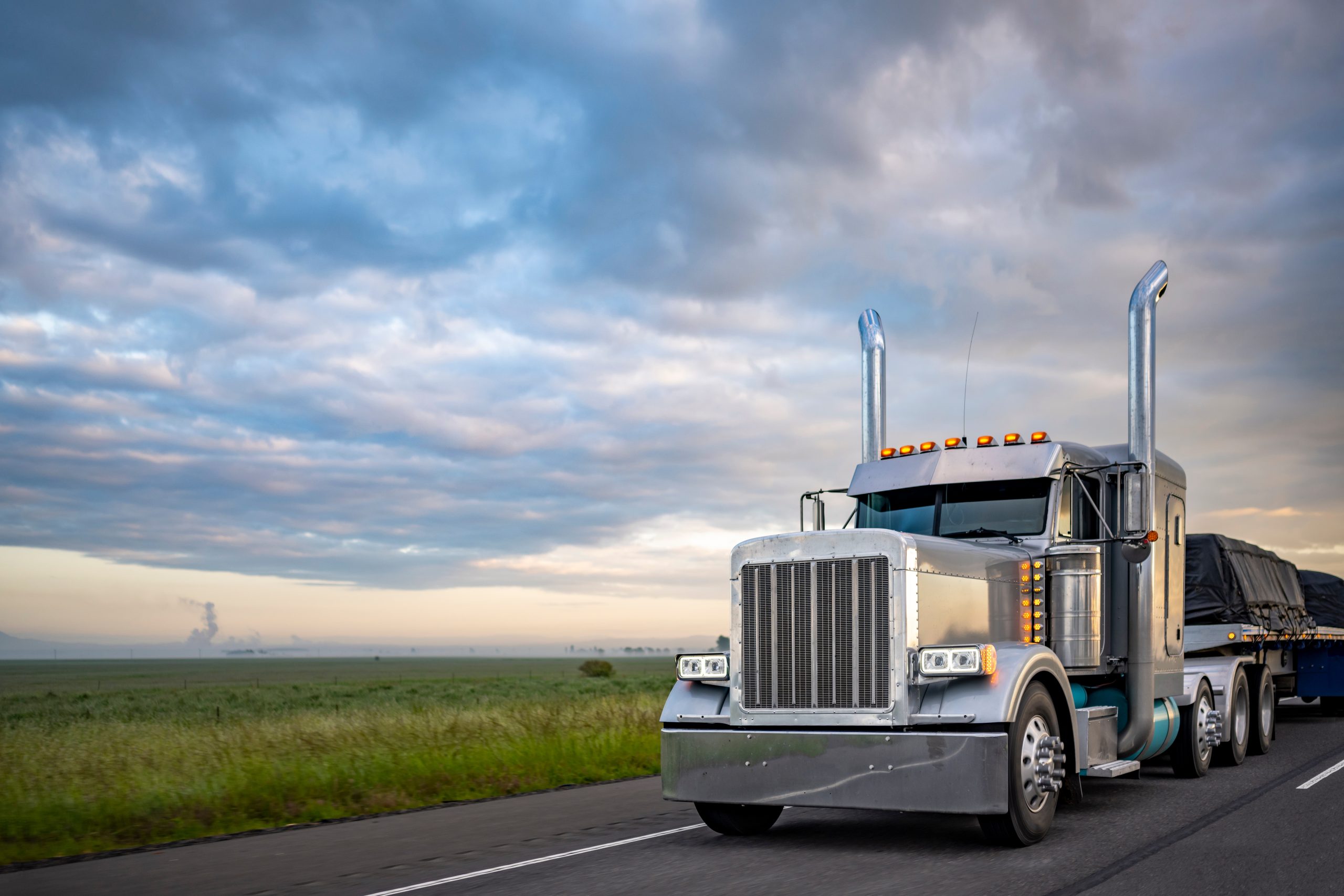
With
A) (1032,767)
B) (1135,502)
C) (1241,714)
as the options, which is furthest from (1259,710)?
(1032,767)

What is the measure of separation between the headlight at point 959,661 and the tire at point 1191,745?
5431 millimetres

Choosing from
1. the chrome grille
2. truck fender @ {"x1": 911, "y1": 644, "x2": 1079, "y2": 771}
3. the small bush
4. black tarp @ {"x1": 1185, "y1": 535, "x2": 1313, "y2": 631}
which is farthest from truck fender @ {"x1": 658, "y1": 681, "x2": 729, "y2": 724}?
the small bush

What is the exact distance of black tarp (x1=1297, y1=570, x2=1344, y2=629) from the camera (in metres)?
21.2

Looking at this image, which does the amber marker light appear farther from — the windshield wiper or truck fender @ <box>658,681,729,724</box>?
the windshield wiper

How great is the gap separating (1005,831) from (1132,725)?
3.19 meters

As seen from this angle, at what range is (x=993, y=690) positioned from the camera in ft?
26.0

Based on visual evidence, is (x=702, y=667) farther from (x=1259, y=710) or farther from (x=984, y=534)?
(x=1259, y=710)

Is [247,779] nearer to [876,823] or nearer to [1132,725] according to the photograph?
[876,823]

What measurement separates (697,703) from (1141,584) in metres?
4.43

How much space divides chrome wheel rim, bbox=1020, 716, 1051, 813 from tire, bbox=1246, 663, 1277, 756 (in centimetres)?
737

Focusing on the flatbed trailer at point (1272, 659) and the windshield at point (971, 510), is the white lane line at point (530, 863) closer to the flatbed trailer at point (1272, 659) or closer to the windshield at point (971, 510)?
the windshield at point (971, 510)

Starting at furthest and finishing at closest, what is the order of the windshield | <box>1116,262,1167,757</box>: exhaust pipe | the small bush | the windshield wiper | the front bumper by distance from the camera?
the small bush
<box>1116,262,1167,757</box>: exhaust pipe
the windshield
the windshield wiper
the front bumper

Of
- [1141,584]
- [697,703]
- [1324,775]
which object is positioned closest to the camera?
[697,703]

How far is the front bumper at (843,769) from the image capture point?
771cm
